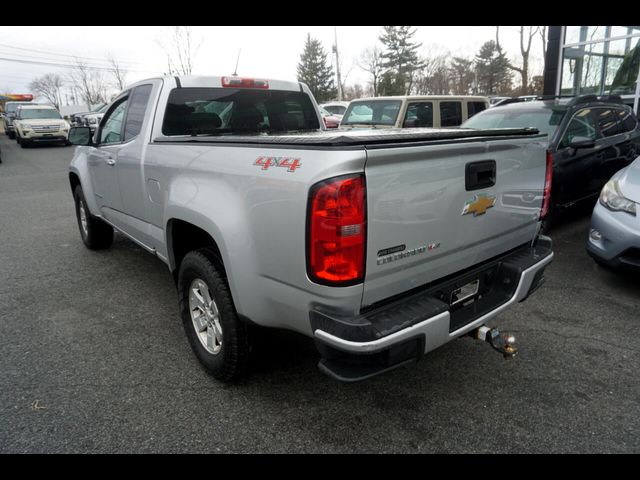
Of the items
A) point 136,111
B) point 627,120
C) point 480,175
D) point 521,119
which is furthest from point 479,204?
point 627,120

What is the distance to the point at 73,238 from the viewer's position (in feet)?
19.9

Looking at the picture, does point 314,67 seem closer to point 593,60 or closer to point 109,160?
point 593,60

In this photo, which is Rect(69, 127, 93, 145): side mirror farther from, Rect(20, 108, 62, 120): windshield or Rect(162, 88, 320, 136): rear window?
Rect(20, 108, 62, 120): windshield

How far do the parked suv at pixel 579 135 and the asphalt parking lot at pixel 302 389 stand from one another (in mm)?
1813

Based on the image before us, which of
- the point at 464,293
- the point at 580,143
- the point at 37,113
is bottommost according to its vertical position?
the point at 464,293

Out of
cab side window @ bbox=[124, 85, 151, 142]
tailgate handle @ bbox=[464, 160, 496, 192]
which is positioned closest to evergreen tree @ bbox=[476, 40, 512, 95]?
cab side window @ bbox=[124, 85, 151, 142]

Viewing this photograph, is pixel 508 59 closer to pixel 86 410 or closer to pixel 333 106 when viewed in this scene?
pixel 333 106

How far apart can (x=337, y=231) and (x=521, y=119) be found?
16.9 feet

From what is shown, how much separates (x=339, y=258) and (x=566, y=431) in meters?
1.58

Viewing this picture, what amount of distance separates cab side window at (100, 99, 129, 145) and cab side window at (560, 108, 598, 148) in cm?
493

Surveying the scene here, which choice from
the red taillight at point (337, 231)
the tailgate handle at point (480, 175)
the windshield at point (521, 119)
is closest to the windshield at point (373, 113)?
the windshield at point (521, 119)

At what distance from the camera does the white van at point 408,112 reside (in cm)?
911

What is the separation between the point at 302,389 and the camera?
267 centimetres
